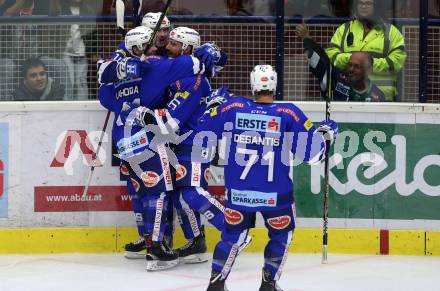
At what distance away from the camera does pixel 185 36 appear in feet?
27.8

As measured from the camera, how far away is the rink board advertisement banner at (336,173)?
8844 millimetres

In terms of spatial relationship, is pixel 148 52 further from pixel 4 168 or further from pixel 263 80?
pixel 263 80

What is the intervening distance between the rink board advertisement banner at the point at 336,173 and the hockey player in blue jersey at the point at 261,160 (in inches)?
71.4

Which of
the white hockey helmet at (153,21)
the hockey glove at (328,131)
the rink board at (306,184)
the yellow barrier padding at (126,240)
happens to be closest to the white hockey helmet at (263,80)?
the hockey glove at (328,131)

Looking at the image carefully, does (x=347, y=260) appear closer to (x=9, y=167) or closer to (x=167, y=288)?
(x=167, y=288)

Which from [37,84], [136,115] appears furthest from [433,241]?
[37,84]

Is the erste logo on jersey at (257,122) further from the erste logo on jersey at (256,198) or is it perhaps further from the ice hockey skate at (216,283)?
the ice hockey skate at (216,283)

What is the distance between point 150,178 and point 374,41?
79.1 inches

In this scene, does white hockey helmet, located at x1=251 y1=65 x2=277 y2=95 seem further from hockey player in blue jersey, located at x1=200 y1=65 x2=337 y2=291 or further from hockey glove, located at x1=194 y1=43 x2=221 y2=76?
hockey glove, located at x1=194 y1=43 x2=221 y2=76

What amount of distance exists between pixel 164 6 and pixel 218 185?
1.39 m

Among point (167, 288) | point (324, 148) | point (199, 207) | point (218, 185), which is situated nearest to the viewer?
point (324, 148)

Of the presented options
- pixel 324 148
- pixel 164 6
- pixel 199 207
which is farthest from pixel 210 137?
pixel 164 6

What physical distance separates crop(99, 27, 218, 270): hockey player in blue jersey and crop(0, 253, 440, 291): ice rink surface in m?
0.32

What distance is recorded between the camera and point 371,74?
8984 mm
